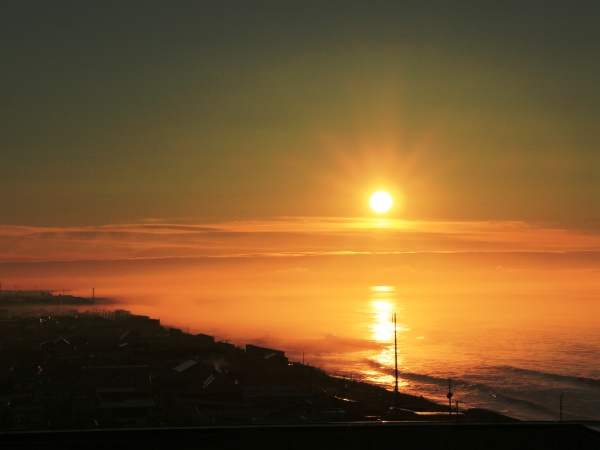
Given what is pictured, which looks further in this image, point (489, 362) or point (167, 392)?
point (489, 362)

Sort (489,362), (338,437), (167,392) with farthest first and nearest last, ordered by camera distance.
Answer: (489,362), (167,392), (338,437)

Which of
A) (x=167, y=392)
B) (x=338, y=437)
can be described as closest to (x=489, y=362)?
(x=167, y=392)

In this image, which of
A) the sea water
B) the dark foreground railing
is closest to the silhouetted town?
the sea water

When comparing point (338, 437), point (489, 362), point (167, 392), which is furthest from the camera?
point (489, 362)

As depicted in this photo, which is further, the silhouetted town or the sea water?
the sea water

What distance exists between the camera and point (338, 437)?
3.02 metres

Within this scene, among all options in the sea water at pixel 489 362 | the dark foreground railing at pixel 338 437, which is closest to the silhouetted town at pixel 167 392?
the sea water at pixel 489 362

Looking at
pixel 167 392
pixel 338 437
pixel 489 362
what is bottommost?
pixel 338 437

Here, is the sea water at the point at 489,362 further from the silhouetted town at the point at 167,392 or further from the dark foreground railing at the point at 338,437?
the dark foreground railing at the point at 338,437

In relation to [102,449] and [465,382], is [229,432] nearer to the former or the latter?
[102,449]

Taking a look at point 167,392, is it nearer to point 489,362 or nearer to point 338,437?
point 338,437

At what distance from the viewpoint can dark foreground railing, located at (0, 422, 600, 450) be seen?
2959mm

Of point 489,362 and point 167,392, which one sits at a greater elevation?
point 489,362

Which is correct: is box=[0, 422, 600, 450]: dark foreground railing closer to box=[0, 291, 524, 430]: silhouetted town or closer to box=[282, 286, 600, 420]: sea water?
box=[0, 291, 524, 430]: silhouetted town
